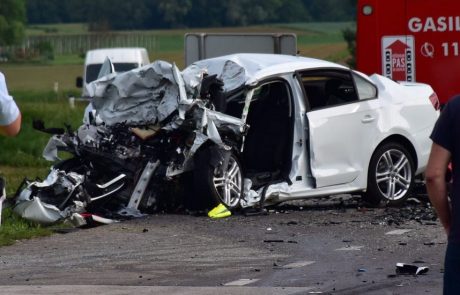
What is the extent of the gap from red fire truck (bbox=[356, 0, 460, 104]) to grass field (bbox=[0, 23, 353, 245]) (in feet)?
16.3

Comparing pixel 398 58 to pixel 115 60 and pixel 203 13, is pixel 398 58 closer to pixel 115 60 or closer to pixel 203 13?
pixel 115 60

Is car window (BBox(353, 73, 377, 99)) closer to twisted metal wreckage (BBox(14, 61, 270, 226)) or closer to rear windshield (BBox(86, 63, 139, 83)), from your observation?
twisted metal wreckage (BBox(14, 61, 270, 226))

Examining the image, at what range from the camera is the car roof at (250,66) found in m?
13.8

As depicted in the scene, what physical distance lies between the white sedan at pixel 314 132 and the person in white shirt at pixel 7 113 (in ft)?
20.4

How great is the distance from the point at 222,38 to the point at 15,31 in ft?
202

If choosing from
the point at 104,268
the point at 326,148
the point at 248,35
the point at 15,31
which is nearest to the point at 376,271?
the point at 104,268

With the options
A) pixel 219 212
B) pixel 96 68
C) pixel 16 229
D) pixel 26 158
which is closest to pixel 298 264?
pixel 219 212

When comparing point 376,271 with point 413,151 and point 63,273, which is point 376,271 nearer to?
point 63,273

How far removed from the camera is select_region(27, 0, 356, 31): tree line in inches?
3450

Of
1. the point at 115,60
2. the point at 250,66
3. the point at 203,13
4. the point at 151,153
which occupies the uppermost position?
the point at 250,66

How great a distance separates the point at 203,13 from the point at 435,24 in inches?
2930

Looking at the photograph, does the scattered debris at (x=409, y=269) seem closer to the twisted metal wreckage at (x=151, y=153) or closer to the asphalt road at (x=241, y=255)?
the asphalt road at (x=241, y=255)

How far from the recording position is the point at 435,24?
16484 millimetres

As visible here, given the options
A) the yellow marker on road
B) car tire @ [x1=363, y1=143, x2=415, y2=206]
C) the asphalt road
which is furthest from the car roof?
the asphalt road
